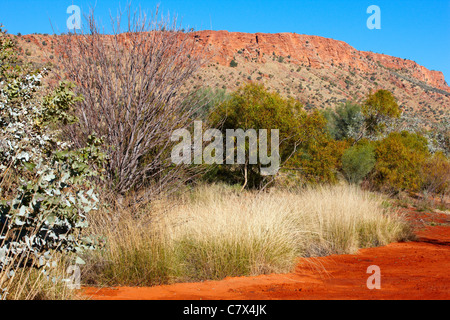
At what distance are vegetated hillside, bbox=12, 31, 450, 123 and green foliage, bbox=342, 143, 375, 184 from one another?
24.5m

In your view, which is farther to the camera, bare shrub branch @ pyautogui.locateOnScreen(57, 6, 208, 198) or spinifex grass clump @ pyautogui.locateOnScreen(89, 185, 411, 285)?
bare shrub branch @ pyautogui.locateOnScreen(57, 6, 208, 198)

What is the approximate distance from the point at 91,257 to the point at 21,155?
2.08 m

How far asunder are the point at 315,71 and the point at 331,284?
68.8 metres

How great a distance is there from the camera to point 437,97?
7462cm

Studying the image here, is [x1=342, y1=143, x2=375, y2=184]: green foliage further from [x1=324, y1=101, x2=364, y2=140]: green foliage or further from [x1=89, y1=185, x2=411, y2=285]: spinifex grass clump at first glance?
[x1=89, y1=185, x2=411, y2=285]: spinifex grass clump

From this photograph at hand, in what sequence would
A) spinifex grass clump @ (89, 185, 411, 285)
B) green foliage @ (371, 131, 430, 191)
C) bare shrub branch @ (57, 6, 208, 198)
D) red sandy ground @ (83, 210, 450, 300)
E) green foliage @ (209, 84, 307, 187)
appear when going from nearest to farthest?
red sandy ground @ (83, 210, 450, 300) < spinifex grass clump @ (89, 185, 411, 285) < bare shrub branch @ (57, 6, 208, 198) < green foliage @ (209, 84, 307, 187) < green foliage @ (371, 131, 430, 191)

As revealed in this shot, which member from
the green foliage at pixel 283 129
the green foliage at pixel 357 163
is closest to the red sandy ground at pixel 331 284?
the green foliage at pixel 283 129

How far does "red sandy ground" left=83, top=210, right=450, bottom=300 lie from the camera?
439 cm

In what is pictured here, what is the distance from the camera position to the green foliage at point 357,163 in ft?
65.2

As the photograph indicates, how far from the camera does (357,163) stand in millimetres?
19828

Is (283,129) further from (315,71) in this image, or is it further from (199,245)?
(315,71)

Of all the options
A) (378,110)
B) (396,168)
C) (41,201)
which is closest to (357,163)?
(396,168)

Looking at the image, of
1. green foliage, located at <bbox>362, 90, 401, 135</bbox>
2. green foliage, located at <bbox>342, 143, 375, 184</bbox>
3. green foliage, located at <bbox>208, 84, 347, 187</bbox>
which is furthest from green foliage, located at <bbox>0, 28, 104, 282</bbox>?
green foliage, located at <bbox>362, 90, 401, 135</bbox>
